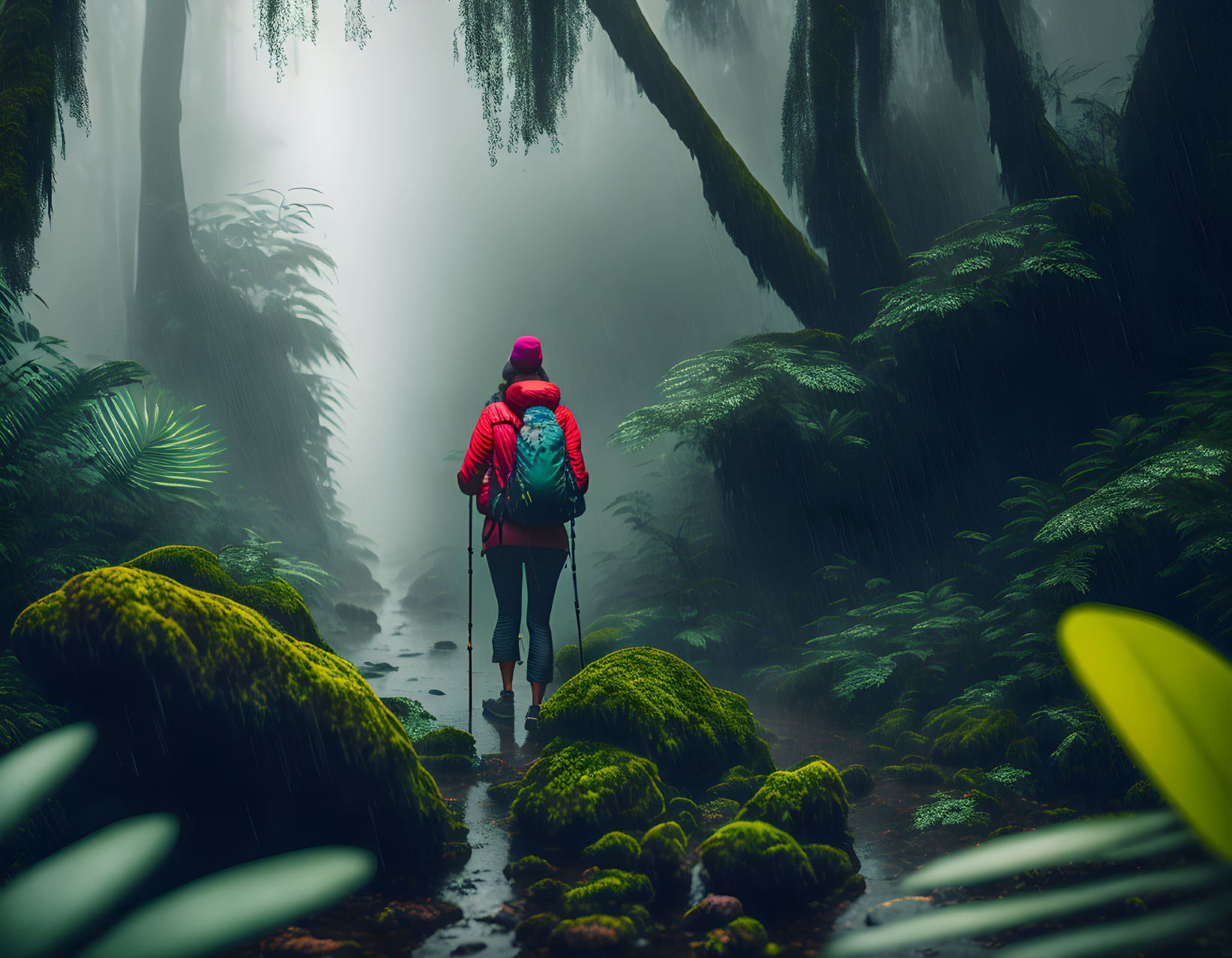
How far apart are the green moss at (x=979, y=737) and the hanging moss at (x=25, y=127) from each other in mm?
7359

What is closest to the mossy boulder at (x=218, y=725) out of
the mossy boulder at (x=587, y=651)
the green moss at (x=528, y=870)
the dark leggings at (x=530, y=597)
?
the green moss at (x=528, y=870)

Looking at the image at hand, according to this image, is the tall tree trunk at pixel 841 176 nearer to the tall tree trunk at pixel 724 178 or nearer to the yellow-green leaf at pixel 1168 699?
the tall tree trunk at pixel 724 178

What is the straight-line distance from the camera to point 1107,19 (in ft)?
32.2

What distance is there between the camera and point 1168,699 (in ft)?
1.98

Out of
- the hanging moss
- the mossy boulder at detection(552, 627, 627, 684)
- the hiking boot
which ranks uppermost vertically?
the hanging moss

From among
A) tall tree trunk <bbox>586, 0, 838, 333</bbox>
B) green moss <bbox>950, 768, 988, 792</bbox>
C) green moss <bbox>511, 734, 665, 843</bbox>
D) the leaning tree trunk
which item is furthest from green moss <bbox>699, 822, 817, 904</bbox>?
the leaning tree trunk

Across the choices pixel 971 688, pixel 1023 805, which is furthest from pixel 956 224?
pixel 1023 805

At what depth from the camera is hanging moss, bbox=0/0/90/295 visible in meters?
5.30

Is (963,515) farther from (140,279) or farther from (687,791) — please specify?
(140,279)

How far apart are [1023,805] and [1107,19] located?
36.8ft

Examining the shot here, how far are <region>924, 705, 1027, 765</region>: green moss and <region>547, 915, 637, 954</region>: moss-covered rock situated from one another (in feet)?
9.10

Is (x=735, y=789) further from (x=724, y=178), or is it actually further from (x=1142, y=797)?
(x=724, y=178)

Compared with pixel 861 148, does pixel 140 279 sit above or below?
above

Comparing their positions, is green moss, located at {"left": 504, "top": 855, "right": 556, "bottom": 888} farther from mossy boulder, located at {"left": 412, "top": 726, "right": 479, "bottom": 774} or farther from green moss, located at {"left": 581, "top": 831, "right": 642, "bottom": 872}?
mossy boulder, located at {"left": 412, "top": 726, "right": 479, "bottom": 774}
